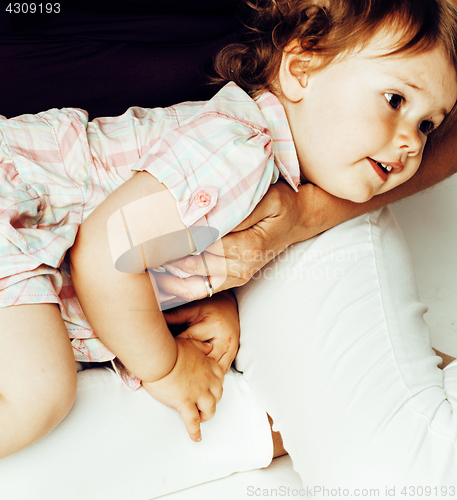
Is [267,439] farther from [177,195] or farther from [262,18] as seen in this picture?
[262,18]

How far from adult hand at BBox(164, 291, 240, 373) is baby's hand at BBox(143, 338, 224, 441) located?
5 centimetres

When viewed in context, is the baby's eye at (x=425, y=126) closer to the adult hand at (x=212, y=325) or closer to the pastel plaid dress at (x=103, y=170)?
the pastel plaid dress at (x=103, y=170)

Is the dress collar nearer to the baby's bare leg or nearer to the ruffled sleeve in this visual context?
the ruffled sleeve

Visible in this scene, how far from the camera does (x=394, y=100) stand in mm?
660

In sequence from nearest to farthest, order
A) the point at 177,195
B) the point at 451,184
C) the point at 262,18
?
the point at 177,195 → the point at 262,18 → the point at 451,184

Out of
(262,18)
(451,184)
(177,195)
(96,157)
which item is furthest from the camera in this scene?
(451,184)

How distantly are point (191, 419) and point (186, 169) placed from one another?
389 mm

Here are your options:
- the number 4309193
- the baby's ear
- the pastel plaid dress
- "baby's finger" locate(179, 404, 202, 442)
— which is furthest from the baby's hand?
the number 4309193

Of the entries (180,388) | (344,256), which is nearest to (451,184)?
(344,256)

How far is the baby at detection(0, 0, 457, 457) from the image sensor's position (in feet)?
1.93

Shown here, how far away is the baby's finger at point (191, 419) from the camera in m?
0.71

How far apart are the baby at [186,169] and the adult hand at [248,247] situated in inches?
0.9

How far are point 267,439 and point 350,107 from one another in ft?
1.83

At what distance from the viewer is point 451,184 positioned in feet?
4.30
